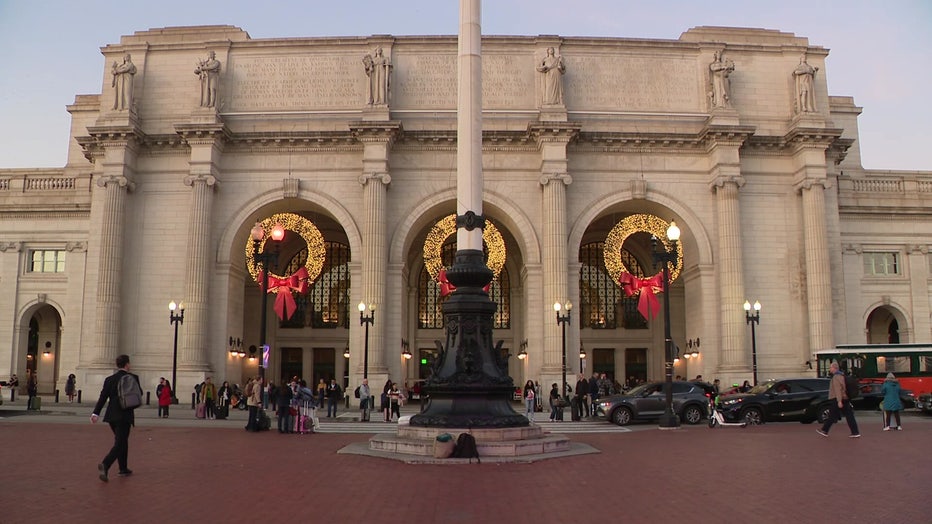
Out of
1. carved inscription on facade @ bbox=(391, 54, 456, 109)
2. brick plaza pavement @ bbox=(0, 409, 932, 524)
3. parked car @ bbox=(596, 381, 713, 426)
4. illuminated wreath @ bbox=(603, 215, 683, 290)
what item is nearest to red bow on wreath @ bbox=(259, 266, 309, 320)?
carved inscription on facade @ bbox=(391, 54, 456, 109)

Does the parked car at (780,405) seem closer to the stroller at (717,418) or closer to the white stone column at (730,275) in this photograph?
the stroller at (717,418)

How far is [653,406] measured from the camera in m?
30.7

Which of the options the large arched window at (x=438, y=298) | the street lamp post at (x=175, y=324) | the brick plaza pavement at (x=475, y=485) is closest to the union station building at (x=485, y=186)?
the street lamp post at (x=175, y=324)

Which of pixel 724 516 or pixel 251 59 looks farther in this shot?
pixel 251 59

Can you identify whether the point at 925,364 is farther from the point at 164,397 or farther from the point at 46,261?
the point at 46,261

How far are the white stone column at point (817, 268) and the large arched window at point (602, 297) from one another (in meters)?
14.3

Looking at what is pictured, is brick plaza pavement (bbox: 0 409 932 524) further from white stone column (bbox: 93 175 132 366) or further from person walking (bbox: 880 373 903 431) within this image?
white stone column (bbox: 93 175 132 366)

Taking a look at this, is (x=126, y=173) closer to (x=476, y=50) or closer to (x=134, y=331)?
(x=134, y=331)

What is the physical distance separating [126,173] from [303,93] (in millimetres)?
10488

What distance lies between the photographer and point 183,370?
41.8 m

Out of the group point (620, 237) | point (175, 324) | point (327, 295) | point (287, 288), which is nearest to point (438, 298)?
point (327, 295)

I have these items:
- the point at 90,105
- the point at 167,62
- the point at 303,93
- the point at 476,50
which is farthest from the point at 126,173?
the point at 476,50

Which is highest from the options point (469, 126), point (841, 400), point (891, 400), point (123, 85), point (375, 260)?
point (123, 85)

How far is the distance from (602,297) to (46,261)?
3600cm
